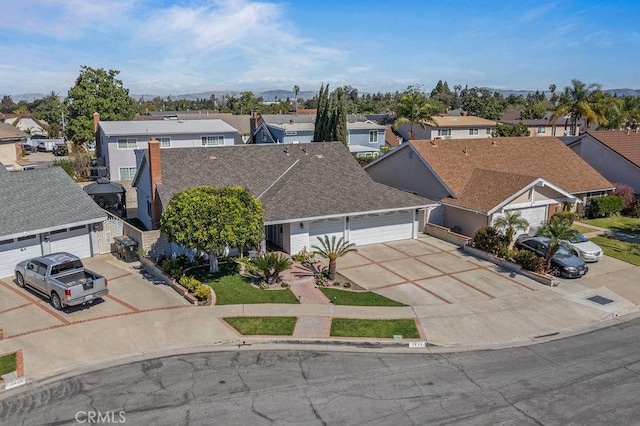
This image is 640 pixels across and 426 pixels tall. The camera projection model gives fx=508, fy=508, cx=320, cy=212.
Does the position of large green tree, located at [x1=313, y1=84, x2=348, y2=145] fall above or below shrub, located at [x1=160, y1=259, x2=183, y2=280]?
above

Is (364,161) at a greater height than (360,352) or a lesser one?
greater

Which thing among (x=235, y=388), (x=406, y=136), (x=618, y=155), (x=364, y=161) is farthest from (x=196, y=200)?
(x=406, y=136)

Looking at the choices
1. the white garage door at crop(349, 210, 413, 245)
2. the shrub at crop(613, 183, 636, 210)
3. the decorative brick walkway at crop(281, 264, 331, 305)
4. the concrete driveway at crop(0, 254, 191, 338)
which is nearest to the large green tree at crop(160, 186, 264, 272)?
the concrete driveway at crop(0, 254, 191, 338)

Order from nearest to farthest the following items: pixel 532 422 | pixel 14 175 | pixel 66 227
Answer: pixel 532 422, pixel 66 227, pixel 14 175

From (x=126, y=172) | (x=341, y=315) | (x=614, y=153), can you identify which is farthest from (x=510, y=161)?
(x=126, y=172)

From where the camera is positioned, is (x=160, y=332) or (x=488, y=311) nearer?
(x=160, y=332)

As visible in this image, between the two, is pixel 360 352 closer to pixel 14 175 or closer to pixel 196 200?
pixel 196 200

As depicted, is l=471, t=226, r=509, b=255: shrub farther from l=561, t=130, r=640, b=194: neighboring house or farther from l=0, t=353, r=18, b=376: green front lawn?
l=0, t=353, r=18, b=376: green front lawn

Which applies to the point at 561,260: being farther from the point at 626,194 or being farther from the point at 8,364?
the point at 8,364
